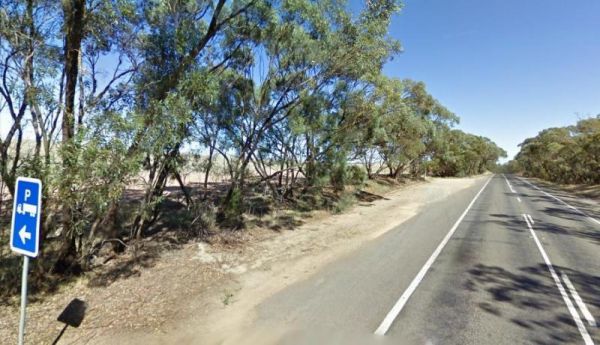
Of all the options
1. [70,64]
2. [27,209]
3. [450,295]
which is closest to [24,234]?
[27,209]

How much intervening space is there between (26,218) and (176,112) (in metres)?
3.65

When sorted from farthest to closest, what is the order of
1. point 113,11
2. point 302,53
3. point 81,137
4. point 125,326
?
point 302,53 < point 113,11 < point 81,137 < point 125,326

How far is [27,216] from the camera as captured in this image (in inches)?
134

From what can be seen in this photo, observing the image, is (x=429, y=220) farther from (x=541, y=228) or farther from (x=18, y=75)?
(x=18, y=75)

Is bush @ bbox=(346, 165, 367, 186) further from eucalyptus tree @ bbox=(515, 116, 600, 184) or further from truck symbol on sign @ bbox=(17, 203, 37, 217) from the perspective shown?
eucalyptus tree @ bbox=(515, 116, 600, 184)

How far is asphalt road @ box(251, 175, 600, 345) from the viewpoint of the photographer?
4.57 m

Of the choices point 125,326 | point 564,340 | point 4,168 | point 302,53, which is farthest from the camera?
point 302,53

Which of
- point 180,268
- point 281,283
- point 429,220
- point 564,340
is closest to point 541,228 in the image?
point 429,220

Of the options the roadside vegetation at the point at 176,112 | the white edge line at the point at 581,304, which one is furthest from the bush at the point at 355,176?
the white edge line at the point at 581,304

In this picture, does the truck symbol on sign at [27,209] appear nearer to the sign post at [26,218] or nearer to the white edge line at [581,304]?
the sign post at [26,218]

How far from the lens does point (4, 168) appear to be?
19.6 feet

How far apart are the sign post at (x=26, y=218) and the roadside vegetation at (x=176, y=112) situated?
202 centimetres

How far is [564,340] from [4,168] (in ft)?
31.8

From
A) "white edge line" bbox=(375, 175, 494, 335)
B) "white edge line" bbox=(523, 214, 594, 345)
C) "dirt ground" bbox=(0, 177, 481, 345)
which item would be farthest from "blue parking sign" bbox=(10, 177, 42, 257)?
"white edge line" bbox=(523, 214, 594, 345)
